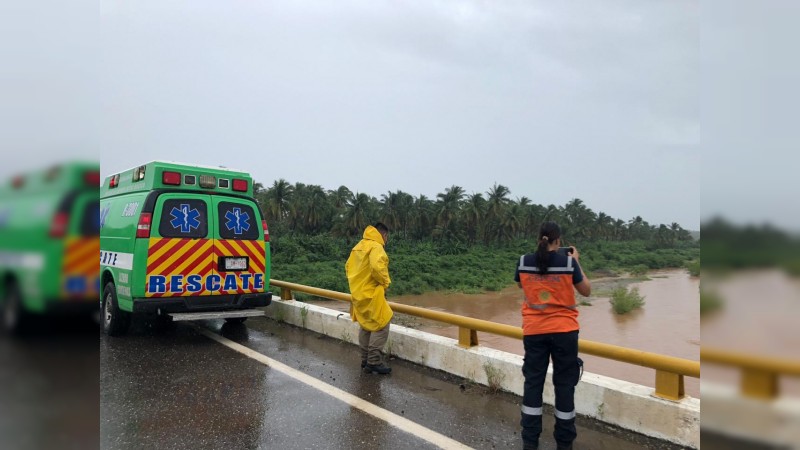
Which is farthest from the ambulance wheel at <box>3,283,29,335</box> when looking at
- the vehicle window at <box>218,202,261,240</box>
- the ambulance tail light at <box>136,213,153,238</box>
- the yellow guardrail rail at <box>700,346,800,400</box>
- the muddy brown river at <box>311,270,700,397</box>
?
the muddy brown river at <box>311,270,700,397</box>

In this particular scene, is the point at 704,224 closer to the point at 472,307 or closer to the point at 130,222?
the point at 130,222

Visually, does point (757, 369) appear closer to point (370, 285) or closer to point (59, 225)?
point (59, 225)

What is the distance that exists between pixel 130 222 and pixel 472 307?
104ft

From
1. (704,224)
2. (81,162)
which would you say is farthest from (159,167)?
(704,224)

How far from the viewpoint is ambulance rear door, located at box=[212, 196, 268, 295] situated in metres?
7.32

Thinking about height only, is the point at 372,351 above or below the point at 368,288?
below

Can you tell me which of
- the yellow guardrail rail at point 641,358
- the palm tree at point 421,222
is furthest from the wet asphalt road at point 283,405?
the palm tree at point 421,222

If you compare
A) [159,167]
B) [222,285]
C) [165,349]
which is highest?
[159,167]

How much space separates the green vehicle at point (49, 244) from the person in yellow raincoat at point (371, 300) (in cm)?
479

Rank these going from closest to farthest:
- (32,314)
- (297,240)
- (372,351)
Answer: (32,314) → (372,351) → (297,240)

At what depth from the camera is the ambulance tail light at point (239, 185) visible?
25.7ft

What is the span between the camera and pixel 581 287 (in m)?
3.89

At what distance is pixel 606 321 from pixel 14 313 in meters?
35.4

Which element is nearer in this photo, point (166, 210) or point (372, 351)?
point (372, 351)
